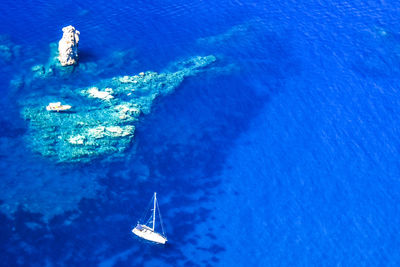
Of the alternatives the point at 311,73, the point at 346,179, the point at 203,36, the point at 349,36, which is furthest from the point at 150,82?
the point at 349,36

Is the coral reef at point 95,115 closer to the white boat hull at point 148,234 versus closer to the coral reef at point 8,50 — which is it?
the coral reef at point 8,50

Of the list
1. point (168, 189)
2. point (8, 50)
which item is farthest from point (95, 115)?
point (8, 50)

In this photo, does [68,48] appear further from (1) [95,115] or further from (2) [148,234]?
(2) [148,234]

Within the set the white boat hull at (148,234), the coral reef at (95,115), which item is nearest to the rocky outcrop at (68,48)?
the coral reef at (95,115)

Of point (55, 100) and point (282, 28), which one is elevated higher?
point (282, 28)

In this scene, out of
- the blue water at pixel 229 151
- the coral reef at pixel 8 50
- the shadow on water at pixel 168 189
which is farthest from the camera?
the coral reef at pixel 8 50

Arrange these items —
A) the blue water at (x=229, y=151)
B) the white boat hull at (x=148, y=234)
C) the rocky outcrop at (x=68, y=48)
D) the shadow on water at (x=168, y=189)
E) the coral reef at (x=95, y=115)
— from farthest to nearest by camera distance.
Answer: the rocky outcrop at (x=68, y=48), the coral reef at (x=95, y=115), the blue water at (x=229, y=151), the white boat hull at (x=148, y=234), the shadow on water at (x=168, y=189)

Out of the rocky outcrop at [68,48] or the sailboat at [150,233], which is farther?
the rocky outcrop at [68,48]

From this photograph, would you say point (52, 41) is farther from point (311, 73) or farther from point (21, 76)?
point (311, 73)
